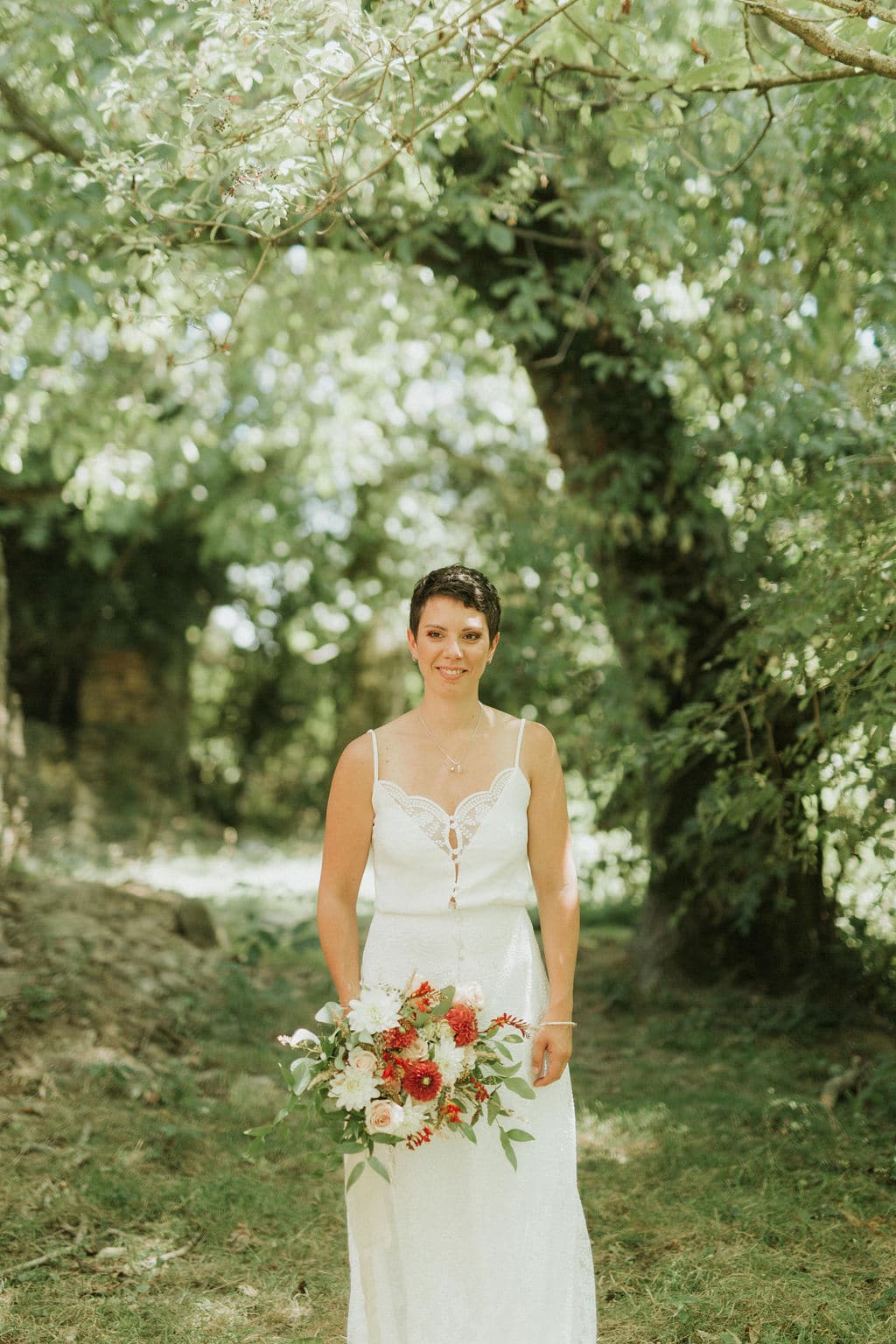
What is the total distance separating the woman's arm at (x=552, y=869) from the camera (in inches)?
111

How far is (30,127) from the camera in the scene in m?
5.70

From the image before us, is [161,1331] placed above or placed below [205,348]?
below

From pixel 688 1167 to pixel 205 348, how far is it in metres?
7.75

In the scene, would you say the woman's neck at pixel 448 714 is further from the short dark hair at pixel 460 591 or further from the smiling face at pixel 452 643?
the short dark hair at pixel 460 591

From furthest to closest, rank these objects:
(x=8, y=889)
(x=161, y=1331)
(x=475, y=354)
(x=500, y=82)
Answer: (x=475, y=354)
(x=8, y=889)
(x=500, y=82)
(x=161, y=1331)

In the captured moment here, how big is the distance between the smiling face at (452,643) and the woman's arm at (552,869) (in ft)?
0.73

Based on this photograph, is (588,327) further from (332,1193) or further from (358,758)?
(332,1193)

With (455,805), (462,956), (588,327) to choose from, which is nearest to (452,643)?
(455,805)

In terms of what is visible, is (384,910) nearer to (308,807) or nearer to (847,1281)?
(847,1281)

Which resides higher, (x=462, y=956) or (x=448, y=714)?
(x=448, y=714)

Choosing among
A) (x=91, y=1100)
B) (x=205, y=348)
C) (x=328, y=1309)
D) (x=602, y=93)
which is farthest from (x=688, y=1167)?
(x=205, y=348)

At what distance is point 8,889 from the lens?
21.4 ft

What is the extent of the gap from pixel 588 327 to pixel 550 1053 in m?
4.46

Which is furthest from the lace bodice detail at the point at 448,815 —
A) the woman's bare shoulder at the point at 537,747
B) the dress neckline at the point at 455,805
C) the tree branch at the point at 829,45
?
the tree branch at the point at 829,45
